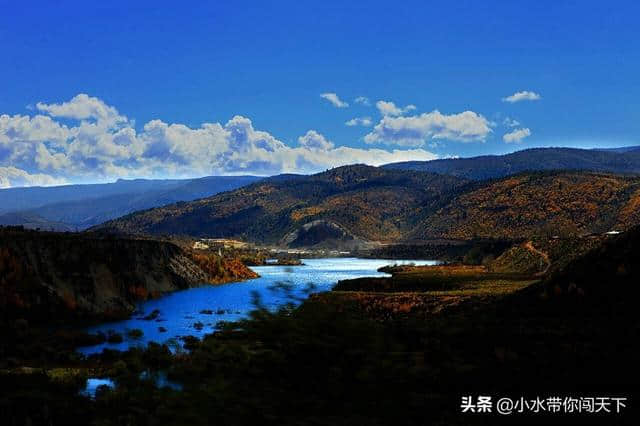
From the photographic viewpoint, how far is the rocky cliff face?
217 ft

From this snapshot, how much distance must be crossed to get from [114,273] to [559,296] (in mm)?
73027

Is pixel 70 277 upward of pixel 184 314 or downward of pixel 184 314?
upward

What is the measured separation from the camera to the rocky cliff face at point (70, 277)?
2606 inches

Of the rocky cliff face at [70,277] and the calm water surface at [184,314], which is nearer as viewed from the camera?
the calm water surface at [184,314]

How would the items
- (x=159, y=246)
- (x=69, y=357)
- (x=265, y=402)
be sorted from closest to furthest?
(x=265, y=402)
(x=69, y=357)
(x=159, y=246)

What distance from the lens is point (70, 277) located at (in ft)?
243

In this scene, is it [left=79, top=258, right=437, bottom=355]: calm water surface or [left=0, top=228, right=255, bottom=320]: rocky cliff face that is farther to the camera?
[left=0, top=228, right=255, bottom=320]: rocky cliff face

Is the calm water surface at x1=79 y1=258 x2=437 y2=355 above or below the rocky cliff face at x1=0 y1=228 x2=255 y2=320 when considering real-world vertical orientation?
below

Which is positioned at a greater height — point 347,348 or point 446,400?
point 347,348

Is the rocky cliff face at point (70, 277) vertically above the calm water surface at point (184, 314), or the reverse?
the rocky cliff face at point (70, 277)

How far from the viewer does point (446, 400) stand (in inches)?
345

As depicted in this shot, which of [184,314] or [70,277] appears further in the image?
[184,314]

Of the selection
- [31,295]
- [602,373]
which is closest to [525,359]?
[602,373]

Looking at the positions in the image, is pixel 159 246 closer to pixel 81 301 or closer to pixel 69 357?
pixel 81 301
